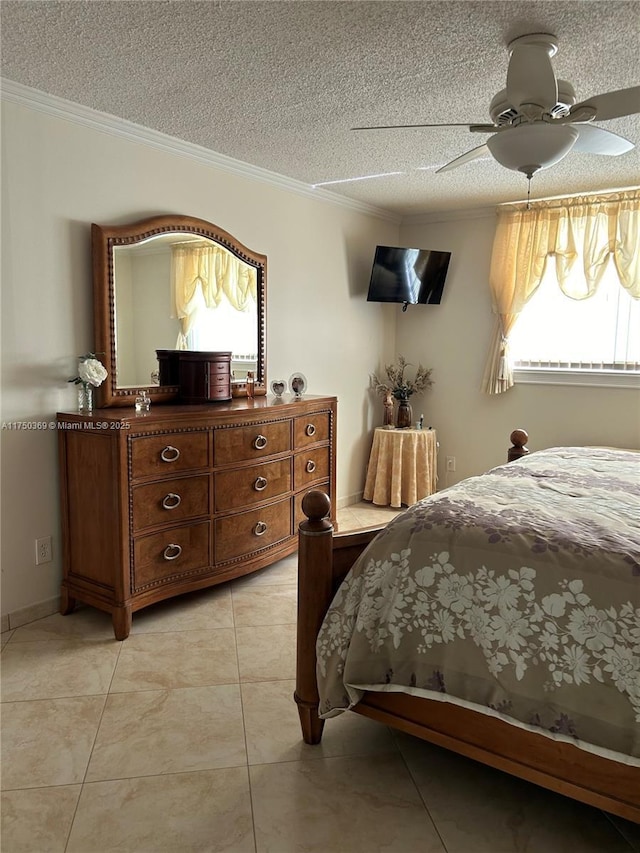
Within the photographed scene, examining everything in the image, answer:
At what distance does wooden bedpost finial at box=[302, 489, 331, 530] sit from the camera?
1968 mm

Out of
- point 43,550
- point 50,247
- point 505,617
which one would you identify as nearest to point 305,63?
point 50,247

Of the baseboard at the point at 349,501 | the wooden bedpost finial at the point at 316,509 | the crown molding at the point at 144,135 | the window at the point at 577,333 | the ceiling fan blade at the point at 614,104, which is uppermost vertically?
Result: the crown molding at the point at 144,135

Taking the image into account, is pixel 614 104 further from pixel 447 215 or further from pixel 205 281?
pixel 447 215

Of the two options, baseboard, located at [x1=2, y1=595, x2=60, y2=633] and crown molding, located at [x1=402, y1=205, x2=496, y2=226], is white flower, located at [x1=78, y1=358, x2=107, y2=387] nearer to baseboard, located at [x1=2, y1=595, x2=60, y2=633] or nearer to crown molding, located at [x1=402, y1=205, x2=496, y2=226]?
baseboard, located at [x1=2, y1=595, x2=60, y2=633]

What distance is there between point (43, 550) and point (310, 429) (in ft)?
5.41

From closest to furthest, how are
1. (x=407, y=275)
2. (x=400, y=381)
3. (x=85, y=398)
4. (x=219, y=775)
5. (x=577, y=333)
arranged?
Answer: (x=219, y=775)
(x=85, y=398)
(x=577, y=333)
(x=407, y=275)
(x=400, y=381)

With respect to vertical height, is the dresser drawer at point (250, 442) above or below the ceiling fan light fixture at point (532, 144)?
below

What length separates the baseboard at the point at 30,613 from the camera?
9.55 feet

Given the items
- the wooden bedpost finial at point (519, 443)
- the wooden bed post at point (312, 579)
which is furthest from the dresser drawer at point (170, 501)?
the wooden bedpost finial at point (519, 443)

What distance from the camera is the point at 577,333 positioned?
4.79m

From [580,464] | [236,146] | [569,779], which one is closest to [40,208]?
[236,146]

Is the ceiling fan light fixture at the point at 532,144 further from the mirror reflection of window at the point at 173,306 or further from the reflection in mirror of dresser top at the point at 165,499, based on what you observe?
the mirror reflection of window at the point at 173,306

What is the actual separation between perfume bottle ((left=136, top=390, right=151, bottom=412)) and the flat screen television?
2305 mm

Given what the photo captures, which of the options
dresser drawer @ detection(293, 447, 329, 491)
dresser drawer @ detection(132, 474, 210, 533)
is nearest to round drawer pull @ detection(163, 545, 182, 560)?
dresser drawer @ detection(132, 474, 210, 533)
